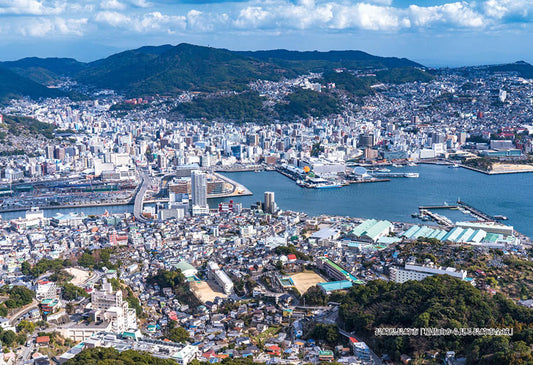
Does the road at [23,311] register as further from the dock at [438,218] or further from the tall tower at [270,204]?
the dock at [438,218]

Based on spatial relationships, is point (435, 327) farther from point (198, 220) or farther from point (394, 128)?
point (394, 128)

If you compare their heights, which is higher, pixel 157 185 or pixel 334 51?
pixel 334 51

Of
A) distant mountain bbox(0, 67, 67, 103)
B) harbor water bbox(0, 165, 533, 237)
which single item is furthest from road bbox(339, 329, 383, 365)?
distant mountain bbox(0, 67, 67, 103)

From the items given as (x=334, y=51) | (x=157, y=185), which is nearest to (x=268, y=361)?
(x=157, y=185)

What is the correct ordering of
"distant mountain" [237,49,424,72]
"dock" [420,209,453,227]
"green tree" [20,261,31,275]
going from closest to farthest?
"green tree" [20,261,31,275]
"dock" [420,209,453,227]
"distant mountain" [237,49,424,72]

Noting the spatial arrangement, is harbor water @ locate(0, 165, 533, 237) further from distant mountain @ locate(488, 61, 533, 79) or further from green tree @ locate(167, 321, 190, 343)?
distant mountain @ locate(488, 61, 533, 79)
